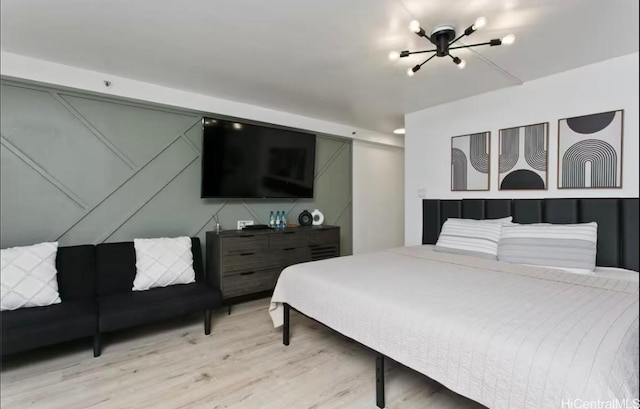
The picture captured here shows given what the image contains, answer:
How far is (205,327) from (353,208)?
2879 mm

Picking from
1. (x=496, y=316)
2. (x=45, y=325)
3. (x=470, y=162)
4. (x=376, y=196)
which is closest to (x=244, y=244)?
(x=45, y=325)

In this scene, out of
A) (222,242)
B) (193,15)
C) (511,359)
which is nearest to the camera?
(511,359)

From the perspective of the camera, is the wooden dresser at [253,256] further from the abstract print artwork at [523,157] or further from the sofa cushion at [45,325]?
the abstract print artwork at [523,157]

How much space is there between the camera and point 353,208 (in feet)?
16.2

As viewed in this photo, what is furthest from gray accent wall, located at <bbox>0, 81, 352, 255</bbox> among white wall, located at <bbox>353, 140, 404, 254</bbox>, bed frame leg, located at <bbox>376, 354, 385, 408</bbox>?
bed frame leg, located at <bbox>376, 354, 385, 408</bbox>

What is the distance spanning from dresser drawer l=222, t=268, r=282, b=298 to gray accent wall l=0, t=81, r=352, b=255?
0.71 metres

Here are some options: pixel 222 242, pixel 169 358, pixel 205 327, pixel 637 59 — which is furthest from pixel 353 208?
pixel 637 59

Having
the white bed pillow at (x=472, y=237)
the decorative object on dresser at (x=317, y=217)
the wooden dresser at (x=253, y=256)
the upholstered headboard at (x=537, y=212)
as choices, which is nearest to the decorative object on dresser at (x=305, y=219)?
the decorative object on dresser at (x=317, y=217)

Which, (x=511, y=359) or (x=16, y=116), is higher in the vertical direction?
(x=16, y=116)

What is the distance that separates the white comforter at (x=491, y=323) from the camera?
1.08 m

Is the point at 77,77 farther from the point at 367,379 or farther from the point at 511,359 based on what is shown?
the point at 511,359

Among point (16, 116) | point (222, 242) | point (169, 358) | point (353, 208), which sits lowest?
point (169, 358)

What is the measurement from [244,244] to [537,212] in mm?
2786

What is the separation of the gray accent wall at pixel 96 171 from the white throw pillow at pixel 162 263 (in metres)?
0.39
